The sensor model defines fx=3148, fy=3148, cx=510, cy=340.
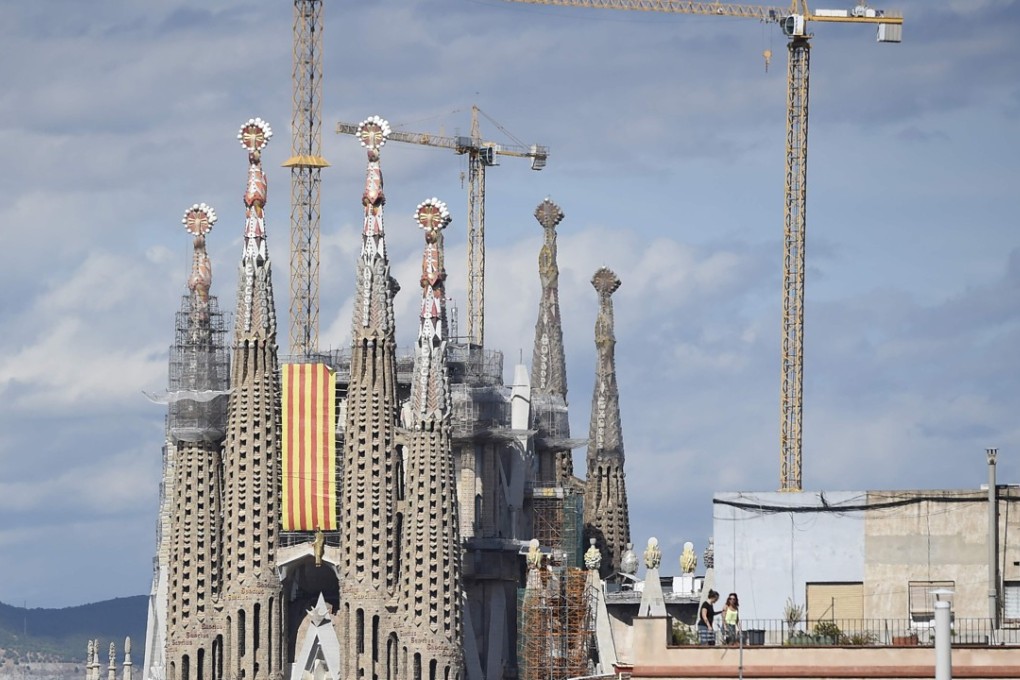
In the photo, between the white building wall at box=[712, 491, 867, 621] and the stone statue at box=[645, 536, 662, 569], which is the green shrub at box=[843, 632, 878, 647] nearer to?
the white building wall at box=[712, 491, 867, 621]

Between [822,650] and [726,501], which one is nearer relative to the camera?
[822,650]

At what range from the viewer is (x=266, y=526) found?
13250 centimetres

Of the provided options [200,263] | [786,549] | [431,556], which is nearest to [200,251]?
[200,263]

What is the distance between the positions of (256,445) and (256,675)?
9.66m

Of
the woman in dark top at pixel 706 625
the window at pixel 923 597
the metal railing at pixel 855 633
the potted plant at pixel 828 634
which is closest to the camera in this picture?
the potted plant at pixel 828 634

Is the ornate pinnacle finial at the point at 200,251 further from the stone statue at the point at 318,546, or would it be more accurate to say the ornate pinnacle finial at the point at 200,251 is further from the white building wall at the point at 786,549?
the white building wall at the point at 786,549

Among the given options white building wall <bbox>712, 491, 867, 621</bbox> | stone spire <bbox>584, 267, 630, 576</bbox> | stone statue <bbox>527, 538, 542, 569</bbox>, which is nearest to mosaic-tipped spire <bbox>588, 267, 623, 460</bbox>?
stone spire <bbox>584, 267, 630, 576</bbox>

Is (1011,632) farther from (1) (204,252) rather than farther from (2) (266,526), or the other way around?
(1) (204,252)

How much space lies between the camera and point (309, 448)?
136500mm

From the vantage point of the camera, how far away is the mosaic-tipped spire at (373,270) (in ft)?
439

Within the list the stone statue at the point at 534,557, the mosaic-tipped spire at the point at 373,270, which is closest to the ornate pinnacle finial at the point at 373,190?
the mosaic-tipped spire at the point at 373,270

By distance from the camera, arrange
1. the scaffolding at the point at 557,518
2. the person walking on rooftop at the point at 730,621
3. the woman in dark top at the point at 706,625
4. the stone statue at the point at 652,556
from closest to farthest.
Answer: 1. the person walking on rooftop at the point at 730,621
2. the woman in dark top at the point at 706,625
3. the stone statue at the point at 652,556
4. the scaffolding at the point at 557,518

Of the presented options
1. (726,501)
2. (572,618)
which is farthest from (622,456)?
(726,501)

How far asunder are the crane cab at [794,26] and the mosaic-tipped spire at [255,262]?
87.6 ft
